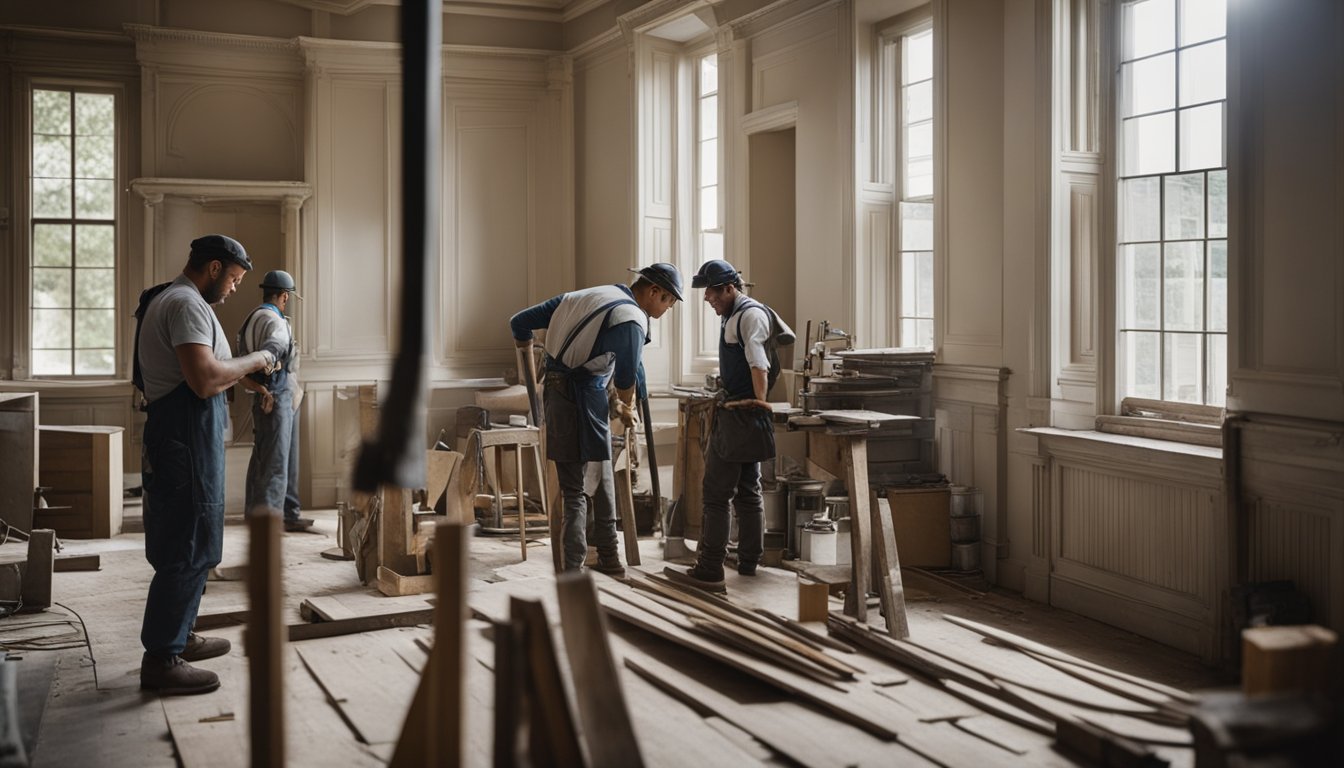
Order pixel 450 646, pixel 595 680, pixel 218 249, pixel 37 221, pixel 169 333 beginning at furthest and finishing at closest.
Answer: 1. pixel 37 221
2. pixel 218 249
3. pixel 169 333
4. pixel 595 680
5. pixel 450 646

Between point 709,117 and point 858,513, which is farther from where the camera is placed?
point 709,117

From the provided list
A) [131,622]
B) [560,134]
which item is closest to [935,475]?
[131,622]

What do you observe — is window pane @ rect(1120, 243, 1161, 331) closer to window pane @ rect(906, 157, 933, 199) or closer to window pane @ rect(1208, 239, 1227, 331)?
window pane @ rect(1208, 239, 1227, 331)

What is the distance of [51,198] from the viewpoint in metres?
10.0

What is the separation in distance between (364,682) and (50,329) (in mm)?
6900

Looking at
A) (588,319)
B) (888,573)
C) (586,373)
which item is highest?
(588,319)

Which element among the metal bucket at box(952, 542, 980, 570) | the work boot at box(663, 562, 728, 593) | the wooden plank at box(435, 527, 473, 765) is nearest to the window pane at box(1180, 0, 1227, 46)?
the metal bucket at box(952, 542, 980, 570)

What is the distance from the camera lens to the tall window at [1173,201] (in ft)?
17.9

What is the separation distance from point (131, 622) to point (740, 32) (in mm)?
5479

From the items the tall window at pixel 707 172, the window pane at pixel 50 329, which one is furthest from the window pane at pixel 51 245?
the tall window at pixel 707 172

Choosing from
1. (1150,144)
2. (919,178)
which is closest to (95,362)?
(919,178)

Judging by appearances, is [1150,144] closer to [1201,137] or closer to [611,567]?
[1201,137]

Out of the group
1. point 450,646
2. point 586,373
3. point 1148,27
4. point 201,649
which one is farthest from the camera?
point 586,373

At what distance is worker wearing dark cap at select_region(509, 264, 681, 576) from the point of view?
6012 millimetres
